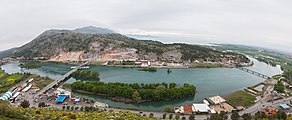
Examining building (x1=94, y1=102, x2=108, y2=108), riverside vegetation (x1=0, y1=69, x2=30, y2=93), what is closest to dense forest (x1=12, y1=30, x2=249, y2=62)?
riverside vegetation (x1=0, y1=69, x2=30, y2=93)

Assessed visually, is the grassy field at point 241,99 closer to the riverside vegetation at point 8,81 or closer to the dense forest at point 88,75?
the dense forest at point 88,75

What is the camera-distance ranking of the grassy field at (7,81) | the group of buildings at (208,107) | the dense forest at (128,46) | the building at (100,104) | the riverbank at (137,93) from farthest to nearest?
the dense forest at (128,46) → the grassy field at (7,81) → the riverbank at (137,93) → the building at (100,104) → the group of buildings at (208,107)

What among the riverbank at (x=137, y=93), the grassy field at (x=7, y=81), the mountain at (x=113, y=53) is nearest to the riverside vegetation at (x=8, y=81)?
the grassy field at (x=7, y=81)

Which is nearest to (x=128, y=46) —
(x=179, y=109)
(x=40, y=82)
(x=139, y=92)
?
(x=40, y=82)

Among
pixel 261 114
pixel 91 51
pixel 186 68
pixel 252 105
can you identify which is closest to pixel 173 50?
pixel 186 68

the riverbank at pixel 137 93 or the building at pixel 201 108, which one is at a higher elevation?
the riverbank at pixel 137 93

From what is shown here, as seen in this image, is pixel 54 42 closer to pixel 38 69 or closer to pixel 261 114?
pixel 38 69
